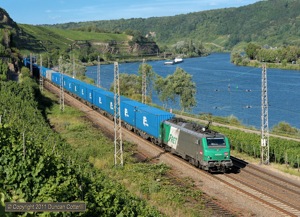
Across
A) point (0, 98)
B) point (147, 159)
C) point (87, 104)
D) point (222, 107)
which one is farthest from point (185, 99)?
point (147, 159)

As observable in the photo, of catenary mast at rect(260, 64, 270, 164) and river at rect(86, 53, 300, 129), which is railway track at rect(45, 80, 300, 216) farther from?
river at rect(86, 53, 300, 129)

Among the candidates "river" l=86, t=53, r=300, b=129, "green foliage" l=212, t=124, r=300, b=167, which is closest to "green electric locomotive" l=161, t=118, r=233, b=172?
"green foliage" l=212, t=124, r=300, b=167

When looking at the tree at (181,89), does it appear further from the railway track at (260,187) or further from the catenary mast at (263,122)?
the railway track at (260,187)

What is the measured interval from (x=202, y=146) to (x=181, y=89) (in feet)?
184

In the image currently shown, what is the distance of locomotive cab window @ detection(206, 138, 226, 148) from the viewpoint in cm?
3070

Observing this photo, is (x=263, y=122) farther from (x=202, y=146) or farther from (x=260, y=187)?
(x=260, y=187)

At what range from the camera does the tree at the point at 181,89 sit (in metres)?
84.8

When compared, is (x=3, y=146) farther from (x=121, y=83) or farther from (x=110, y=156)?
(x=121, y=83)

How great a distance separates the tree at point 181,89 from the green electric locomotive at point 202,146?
161 ft

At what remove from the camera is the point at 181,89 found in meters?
86.2

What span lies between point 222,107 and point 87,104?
123 feet

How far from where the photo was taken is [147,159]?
36.2m

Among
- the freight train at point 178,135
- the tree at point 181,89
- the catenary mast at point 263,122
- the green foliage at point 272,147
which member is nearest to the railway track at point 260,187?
the freight train at point 178,135

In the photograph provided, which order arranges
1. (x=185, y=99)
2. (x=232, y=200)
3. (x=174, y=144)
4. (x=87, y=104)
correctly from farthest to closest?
(x=185, y=99), (x=87, y=104), (x=174, y=144), (x=232, y=200)
